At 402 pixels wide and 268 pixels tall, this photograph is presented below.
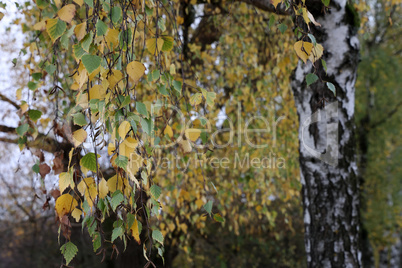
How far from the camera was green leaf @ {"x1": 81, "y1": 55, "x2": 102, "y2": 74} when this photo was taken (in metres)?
0.94

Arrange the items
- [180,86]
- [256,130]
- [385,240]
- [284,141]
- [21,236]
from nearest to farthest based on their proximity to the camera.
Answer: [180,86]
[256,130]
[284,141]
[21,236]
[385,240]

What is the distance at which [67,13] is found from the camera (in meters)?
1.02

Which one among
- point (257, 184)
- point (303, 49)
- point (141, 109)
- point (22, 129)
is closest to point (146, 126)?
point (141, 109)

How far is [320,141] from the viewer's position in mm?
2189

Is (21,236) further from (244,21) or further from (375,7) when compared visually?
(375,7)

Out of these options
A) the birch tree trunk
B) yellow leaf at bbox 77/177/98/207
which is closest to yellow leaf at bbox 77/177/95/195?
yellow leaf at bbox 77/177/98/207

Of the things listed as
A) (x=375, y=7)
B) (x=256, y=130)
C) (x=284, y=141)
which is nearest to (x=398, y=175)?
(x=375, y=7)

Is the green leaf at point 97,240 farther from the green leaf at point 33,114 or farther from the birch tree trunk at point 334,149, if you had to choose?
the birch tree trunk at point 334,149

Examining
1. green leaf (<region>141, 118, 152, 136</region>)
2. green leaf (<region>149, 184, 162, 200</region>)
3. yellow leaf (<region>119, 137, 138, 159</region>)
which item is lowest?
green leaf (<region>149, 184, 162, 200</region>)

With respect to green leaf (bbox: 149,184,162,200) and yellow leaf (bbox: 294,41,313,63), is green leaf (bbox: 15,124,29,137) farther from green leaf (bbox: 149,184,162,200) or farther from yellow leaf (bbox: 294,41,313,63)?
yellow leaf (bbox: 294,41,313,63)

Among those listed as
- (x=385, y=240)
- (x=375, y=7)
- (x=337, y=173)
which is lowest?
(x=385, y=240)

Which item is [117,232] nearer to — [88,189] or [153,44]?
[88,189]

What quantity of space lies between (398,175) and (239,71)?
547 centimetres

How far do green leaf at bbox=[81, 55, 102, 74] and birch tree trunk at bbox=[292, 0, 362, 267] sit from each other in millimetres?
1511
